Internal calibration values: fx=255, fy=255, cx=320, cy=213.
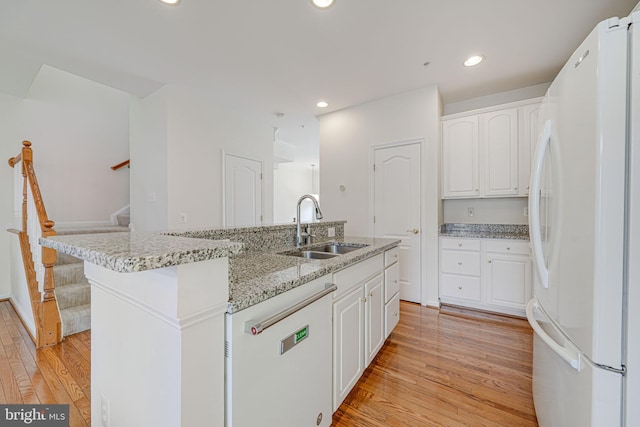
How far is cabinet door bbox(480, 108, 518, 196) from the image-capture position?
2955 millimetres

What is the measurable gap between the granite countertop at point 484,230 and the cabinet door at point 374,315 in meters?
1.66

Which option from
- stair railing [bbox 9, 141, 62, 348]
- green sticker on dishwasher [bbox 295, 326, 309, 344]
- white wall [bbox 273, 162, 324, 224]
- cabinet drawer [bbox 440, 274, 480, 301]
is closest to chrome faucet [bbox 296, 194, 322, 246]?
green sticker on dishwasher [bbox 295, 326, 309, 344]

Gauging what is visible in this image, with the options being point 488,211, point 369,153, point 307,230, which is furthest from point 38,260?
point 488,211

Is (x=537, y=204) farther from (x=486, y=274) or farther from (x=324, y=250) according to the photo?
(x=486, y=274)

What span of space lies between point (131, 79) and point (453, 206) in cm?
437

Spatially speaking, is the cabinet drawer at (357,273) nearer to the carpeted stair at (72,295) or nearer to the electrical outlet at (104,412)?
the electrical outlet at (104,412)

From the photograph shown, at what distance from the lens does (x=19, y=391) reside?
162 cm

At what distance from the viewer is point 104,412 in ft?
3.40

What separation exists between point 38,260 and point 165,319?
2756mm

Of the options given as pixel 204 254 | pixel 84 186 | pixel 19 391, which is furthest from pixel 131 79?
pixel 204 254

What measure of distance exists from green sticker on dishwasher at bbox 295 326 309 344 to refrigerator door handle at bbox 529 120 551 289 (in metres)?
1.05

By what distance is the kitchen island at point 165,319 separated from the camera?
2.16 ft

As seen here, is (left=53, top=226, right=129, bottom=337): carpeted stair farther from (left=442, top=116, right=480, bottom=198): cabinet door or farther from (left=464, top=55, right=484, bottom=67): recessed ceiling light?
(left=464, top=55, right=484, bottom=67): recessed ceiling light

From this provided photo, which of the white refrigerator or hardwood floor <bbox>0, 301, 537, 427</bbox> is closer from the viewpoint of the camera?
the white refrigerator
